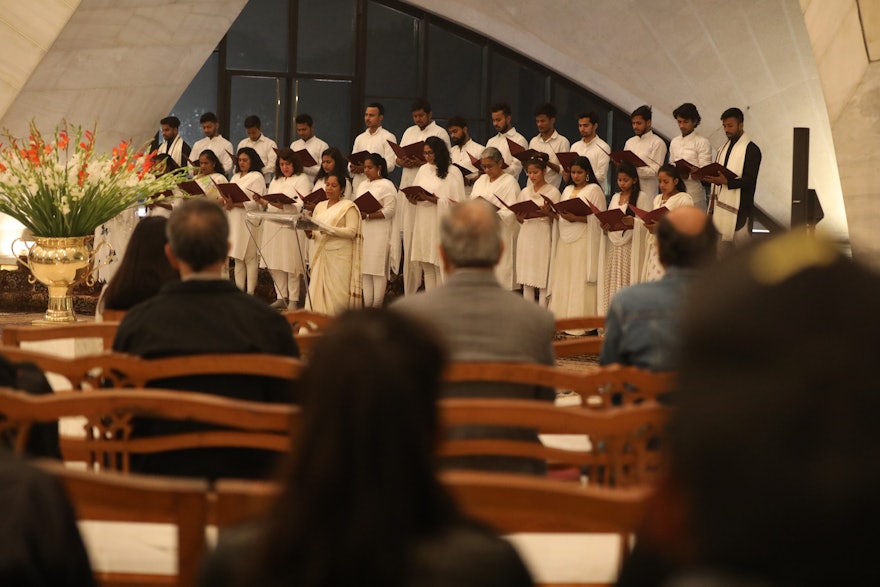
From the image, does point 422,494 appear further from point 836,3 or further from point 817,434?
point 836,3

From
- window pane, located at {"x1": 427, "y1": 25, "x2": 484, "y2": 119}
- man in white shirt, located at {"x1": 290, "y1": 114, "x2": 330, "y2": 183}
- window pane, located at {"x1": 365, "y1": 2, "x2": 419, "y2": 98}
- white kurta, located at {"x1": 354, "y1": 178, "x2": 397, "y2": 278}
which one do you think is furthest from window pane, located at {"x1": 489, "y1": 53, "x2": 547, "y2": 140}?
white kurta, located at {"x1": 354, "y1": 178, "x2": 397, "y2": 278}

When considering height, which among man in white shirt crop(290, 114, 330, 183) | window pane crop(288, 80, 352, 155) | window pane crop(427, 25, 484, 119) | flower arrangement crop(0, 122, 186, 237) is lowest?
flower arrangement crop(0, 122, 186, 237)

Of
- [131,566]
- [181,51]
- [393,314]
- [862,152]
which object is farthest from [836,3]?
[181,51]

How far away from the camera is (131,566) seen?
3.17 m

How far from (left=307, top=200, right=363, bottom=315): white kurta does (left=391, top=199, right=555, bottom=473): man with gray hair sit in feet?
24.5

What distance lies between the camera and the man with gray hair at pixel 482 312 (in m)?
3.52

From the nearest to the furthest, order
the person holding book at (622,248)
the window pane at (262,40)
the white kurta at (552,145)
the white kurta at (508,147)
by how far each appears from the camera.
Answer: the person holding book at (622,248)
the white kurta at (508,147)
the white kurta at (552,145)
the window pane at (262,40)

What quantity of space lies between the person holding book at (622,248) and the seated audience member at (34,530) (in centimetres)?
876

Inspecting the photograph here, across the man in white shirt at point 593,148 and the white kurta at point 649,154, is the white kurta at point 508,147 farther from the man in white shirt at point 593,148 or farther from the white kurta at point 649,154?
the white kurta at point 649,154

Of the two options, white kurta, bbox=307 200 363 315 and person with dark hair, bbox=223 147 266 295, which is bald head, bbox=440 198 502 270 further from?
person with dark hair, bbox=223 147 266 295

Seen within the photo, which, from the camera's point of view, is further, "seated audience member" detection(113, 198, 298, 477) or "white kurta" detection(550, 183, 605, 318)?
"white kurta" detection(550, 183, 605, 318)

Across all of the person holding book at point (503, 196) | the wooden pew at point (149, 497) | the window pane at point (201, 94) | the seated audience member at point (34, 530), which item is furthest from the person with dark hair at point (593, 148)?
the seated audience member at point (34, 530)

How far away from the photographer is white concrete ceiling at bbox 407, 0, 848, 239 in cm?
1490

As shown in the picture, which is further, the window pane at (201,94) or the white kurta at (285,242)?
the window pane at (201,94)
